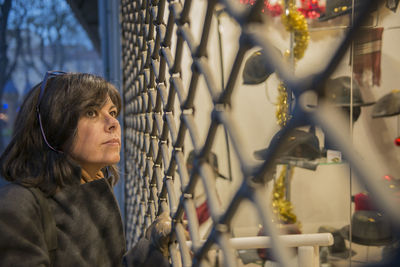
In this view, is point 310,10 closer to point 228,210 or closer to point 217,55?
point 217,55

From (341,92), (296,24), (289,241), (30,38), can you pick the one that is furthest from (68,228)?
(30,38)

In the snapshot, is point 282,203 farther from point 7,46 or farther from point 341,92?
point 7,46

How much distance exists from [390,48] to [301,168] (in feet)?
2.18

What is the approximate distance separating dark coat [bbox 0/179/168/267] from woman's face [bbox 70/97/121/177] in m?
0.06

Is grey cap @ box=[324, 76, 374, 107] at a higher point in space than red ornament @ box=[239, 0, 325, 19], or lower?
lower

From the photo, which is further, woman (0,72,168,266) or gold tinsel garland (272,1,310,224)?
gold tinsel garland (272,1,310,224)

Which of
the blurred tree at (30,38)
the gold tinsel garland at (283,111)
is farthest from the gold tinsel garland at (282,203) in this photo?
the blurred tree at (30,38)

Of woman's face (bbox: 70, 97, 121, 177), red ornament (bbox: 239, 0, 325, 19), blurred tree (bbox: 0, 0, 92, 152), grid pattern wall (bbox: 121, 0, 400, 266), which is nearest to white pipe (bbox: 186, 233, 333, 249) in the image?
grid pattern wall (bbox: 121, 0, 400, 266)

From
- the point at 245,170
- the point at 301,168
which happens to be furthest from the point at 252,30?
the point at 301,168

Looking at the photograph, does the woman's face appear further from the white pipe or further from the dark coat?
the white pipe

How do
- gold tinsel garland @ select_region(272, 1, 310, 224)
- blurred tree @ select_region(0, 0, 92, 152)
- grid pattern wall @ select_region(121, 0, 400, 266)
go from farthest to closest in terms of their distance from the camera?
blurred tree @ select_region(0, 0, 92, 152) → gold tinsel garland @ select_region(272, 1, 310, 224) → grid pattern wall @ select_region(121, 0, 400, 266)

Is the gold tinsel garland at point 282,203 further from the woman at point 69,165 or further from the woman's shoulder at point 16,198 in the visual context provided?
the woman's shoulder at point 16,198

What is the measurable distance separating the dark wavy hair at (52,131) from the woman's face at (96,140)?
0.01 m

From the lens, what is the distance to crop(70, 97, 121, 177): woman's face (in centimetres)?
69
